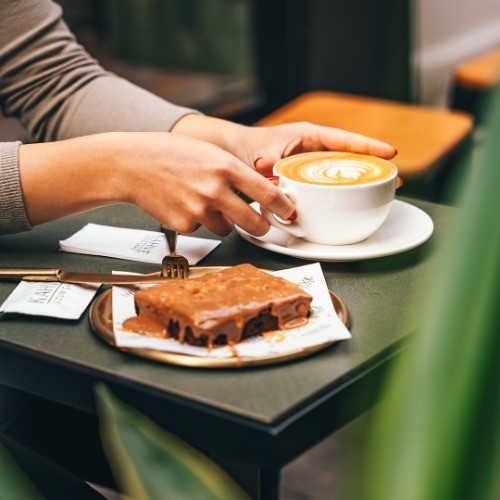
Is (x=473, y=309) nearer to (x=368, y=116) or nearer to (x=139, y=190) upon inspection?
(x=139, y=190)

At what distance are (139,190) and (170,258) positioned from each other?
97mm

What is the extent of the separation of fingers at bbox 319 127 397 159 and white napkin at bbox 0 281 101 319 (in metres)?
0.39

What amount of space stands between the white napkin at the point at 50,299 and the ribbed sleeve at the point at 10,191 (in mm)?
136

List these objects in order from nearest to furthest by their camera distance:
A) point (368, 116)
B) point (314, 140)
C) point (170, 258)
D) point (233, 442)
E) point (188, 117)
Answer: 1. point (233, 442)
2. point (170, 258)
3. point (314, 140)
4. point (188, 117)
5. point (368, 116)

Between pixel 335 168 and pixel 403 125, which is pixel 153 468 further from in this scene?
pixel 403 125

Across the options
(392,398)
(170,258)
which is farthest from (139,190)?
(392,398)

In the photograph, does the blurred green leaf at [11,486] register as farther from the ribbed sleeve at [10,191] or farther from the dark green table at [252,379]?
the ribbed sleeve at [10,191]

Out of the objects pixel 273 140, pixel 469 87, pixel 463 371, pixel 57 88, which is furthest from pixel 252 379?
pixel 469 87

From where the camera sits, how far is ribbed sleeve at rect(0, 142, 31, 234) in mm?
877

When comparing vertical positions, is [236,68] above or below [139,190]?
below

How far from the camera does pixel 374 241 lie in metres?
0.88

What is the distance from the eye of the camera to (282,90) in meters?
3.09

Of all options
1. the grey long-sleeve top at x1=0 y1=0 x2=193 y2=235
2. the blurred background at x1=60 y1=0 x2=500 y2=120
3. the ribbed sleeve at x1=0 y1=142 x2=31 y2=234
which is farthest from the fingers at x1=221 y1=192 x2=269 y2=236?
the blurred background at x1=60 y1=0 x2=500 y2=120

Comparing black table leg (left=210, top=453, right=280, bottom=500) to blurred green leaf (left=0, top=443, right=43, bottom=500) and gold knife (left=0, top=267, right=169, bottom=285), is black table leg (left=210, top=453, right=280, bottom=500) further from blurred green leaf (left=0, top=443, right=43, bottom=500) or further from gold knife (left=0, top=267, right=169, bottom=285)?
blurred green leaf (left=0, top=443, right=43, bottom=500)
